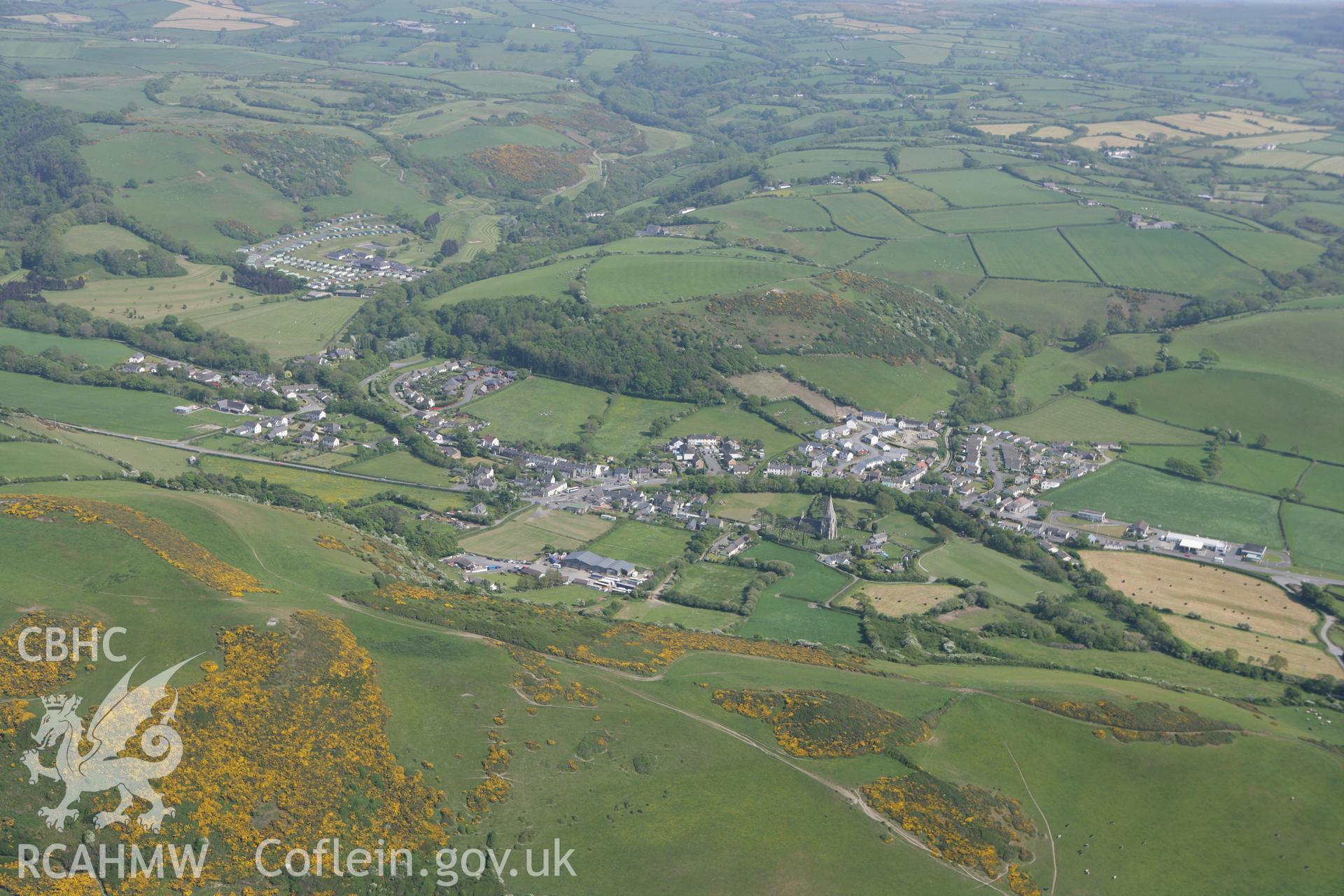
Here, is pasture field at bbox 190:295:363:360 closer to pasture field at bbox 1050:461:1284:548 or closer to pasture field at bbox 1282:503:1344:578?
pasture field at bbox 1050:461:1284:548

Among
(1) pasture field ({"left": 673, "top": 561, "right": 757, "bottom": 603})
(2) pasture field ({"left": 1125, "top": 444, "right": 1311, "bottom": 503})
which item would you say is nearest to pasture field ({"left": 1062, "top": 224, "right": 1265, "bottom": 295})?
(2) pasture field ({"left": 1125, "top": 444, "right": 1311, "bottom": 503})

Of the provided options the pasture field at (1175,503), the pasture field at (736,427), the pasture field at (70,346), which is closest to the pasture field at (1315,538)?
the pasture field at (1175,503)

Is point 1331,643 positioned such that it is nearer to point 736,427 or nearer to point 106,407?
point 736,427

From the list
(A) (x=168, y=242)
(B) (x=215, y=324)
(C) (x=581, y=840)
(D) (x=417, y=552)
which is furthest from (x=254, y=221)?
(C) (x=581, y=840)

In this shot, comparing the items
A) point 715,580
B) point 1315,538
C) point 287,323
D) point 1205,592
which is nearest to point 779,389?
point 715,580

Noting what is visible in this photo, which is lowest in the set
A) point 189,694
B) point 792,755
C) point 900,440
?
point 900,440

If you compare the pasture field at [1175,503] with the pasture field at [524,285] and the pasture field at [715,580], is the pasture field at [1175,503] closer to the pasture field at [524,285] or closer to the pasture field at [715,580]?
the pasture field at [715,580]

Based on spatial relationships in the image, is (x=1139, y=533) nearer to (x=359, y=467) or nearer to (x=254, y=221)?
(x=359, y=467)
